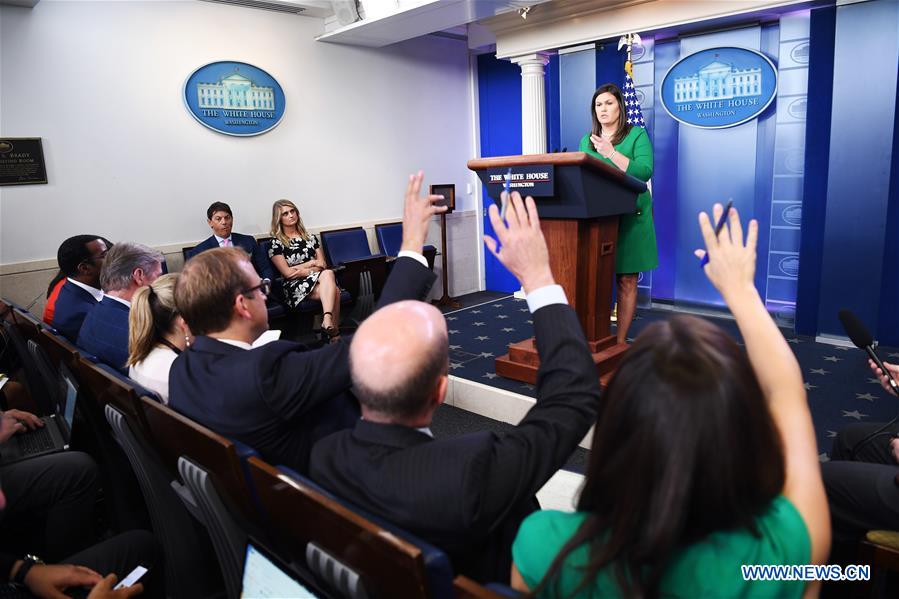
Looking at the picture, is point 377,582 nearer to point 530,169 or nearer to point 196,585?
point 196,585

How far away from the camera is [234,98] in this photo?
5.05 metres

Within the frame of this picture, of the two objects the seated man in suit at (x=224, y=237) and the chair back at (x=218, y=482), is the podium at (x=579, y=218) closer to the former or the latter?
the chair back at (x=218, y=482)

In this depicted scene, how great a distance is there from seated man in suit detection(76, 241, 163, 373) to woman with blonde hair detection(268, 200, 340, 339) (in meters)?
2.12

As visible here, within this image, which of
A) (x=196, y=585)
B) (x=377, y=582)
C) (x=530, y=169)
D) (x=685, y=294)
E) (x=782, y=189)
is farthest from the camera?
(x=685, y=294)

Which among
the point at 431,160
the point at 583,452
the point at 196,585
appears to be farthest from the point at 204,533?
the point at 431,160

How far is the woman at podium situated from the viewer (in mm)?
3424

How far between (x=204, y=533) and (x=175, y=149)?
12.1ft

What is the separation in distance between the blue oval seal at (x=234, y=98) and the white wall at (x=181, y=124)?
76mm

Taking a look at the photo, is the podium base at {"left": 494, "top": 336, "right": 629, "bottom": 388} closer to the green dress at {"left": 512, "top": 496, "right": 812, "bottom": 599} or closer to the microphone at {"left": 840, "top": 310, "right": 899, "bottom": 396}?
the microphone at {"left": 840, "top": 310, "right": 899, "bottom": 396}

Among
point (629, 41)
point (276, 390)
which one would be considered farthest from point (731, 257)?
point (629, 41)

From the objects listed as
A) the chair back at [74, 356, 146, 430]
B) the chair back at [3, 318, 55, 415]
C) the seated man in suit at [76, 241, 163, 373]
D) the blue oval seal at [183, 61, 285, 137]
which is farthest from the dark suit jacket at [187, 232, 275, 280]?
the chair back at [74, 356, 146, 430]

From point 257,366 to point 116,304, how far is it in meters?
1.49

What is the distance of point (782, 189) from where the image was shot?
4.68 metres

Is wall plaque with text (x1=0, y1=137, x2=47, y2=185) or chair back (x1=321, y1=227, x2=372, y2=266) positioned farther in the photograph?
chair back (x1=321, y1=227, x2=372, y2=266)
